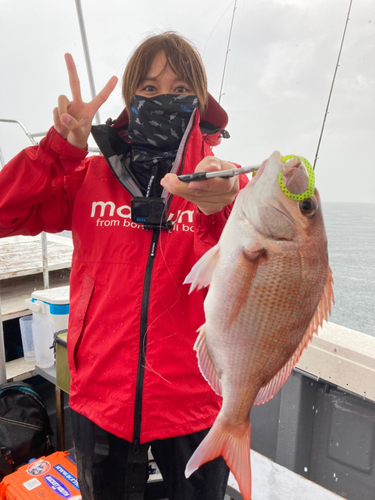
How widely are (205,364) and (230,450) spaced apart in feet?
0.73

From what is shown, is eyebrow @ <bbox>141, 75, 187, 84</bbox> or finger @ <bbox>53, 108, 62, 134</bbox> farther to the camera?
eyebrow @ <bbox>141, 75, 187, 84</bbox>

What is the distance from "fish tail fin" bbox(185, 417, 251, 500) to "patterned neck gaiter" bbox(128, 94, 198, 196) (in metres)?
0.88

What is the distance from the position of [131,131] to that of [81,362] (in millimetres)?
926

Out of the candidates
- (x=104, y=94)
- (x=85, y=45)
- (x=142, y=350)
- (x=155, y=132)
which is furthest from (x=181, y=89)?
(x=85, y=45)

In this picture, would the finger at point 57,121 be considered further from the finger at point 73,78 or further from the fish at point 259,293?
the fish at point 259,293

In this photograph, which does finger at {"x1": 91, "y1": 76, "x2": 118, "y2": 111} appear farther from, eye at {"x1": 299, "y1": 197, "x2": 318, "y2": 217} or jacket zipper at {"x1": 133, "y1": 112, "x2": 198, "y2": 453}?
eye at {"x1": 299, "y1": 197, "x2": 318, "y2": 217}

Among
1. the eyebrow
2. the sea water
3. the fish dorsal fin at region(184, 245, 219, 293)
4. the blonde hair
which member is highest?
the blonde hair

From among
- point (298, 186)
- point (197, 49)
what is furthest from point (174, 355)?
point (197, 49)

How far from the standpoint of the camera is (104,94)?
1.18 meters

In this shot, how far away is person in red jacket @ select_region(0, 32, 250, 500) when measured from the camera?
1.22 meters

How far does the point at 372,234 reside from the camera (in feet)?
14.5

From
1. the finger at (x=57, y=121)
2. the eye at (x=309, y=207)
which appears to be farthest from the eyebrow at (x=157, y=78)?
the eye at (x=309, y=207)

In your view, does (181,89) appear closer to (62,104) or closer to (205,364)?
(62,104)

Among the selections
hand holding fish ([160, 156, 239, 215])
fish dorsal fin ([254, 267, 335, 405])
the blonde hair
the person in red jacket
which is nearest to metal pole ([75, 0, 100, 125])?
the blonde hair
